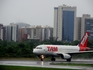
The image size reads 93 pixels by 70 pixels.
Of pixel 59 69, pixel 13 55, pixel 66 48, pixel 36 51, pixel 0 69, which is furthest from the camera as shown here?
pixel 13 55

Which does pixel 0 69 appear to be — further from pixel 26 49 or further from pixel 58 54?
pixel 26 49

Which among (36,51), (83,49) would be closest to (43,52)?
(36,51)

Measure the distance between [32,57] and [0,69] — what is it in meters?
36.5

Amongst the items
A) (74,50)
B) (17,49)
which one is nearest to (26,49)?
(17,49)

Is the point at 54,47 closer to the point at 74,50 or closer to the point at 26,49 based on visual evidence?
the point at 74,50

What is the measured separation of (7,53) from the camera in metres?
68.5

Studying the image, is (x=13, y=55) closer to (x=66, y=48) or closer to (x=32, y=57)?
(x=32, y=57)

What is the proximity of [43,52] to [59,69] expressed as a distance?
23.8 metres

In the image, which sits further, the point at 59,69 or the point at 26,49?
the point at 26,49

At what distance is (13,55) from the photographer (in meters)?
68.3

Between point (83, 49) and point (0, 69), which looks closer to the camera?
point (0, 69)

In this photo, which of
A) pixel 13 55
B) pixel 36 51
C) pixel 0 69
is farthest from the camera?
pixel 13 55

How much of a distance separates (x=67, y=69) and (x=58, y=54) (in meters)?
25.2

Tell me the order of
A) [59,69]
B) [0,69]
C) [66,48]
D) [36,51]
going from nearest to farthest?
1. [0,69]
2. [59,69]
3. [36,51]
4. [66,48]
